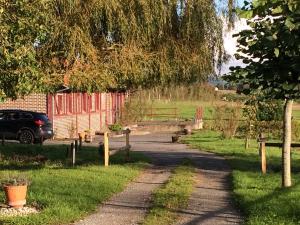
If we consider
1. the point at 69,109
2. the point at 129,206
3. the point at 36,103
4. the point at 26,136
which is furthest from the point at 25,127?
the point at 129,206

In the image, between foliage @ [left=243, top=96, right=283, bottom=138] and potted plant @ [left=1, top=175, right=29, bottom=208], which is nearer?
potted plant @ [left=1, top=175, right=29, bottom=208]

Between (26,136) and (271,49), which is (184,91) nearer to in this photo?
(26,136)

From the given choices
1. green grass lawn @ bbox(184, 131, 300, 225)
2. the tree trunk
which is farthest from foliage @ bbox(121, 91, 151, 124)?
the tree trunk

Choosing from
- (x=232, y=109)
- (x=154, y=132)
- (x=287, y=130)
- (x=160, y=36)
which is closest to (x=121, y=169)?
(x=160, y=36)

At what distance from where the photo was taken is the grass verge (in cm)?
939

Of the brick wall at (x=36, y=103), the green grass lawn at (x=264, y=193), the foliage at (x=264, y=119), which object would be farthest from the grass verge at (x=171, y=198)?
the brick wall at (x=36, y=103)

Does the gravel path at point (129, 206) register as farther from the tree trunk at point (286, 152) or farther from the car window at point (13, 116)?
the car window at point (13, 116)

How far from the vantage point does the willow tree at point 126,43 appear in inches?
606

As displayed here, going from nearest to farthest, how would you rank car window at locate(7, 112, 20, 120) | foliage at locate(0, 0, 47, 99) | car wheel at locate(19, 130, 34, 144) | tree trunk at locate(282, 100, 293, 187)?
foliage at locate(0, 0, 47, 99) < tree trunk at locate(282, 100, 293, 187) < car wheel at locate(19, 130, 34, 144) < car window at locate(7, 112, 20, 120)

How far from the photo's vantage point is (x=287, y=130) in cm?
1273

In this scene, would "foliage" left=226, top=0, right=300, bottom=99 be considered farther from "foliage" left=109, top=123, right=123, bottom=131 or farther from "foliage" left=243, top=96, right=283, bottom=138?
"foliage" left=109, top=123, right=123, bottom=131

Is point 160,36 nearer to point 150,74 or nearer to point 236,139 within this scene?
point 150,74

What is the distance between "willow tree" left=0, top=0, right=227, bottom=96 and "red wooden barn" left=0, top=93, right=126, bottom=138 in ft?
47.2

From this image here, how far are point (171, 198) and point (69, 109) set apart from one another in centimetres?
2418
